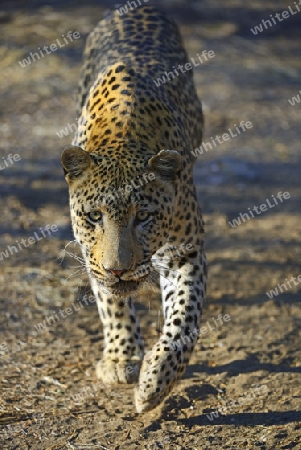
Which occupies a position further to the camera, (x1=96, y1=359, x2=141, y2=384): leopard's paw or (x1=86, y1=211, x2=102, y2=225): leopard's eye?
(x1=96, y1=359, x2=141, y2=384): leopard's paw

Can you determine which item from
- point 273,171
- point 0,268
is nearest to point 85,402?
point 0,268

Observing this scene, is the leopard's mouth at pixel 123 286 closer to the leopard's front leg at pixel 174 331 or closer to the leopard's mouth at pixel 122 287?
the leopard's mouth at pixel 122 287

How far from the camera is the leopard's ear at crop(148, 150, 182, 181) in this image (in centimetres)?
585

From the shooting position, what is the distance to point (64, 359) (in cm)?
748

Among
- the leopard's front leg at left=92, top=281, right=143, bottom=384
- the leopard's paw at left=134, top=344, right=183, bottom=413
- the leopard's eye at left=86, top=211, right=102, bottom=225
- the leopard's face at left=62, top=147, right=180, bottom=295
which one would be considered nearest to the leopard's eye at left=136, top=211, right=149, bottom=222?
the leopard's face at left=62, top=147, right=180, bottom=295

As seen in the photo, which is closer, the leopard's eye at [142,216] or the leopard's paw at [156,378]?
the leopard's eye at [142,216]

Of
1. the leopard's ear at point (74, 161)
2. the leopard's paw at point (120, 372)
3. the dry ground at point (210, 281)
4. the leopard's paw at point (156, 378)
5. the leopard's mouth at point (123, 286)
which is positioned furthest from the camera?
the leopard's paw at point (120, 372)

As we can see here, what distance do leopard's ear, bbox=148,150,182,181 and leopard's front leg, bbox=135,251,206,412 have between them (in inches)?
35.0

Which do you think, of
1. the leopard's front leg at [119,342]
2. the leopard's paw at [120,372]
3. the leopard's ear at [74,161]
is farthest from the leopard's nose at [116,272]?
the leopard's paw at [120,372]

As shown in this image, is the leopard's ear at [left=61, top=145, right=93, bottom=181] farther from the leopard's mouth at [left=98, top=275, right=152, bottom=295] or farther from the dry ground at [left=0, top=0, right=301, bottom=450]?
the dry ground at [left=0, top=0, right=301, bottom=450]

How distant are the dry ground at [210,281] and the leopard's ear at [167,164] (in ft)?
6.03

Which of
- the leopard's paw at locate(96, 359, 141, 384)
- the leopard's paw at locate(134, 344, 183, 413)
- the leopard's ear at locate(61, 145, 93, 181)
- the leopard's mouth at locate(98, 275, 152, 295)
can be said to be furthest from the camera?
the leopard's paw at locate(96, 359, 141, 384)

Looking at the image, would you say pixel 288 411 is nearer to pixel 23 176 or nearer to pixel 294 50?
pixel 23 176

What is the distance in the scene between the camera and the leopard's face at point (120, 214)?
5590 millimetres
